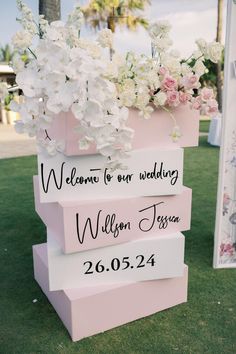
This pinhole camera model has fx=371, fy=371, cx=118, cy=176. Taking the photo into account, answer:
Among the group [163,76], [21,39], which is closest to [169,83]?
[163,76]

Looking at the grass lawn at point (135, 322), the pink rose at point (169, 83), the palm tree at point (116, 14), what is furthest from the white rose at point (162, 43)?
the palm tree at point (116, 14)

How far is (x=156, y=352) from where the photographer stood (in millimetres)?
1863

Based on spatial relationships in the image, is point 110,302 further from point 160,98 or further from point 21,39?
point 21,39

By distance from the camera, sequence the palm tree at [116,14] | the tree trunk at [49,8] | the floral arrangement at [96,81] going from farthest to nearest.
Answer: the palm tree at [116,14] < the tree trunk at [49,8] < the floral arrangement at [96,81]

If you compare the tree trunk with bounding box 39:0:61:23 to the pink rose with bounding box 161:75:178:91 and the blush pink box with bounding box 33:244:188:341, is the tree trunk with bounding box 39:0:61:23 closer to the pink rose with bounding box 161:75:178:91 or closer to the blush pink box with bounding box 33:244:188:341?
the pink rose with bounding box 161:75:178:91

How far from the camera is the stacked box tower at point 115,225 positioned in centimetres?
183

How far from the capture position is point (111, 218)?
76.0 inches

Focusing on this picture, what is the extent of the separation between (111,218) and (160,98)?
0.66 m

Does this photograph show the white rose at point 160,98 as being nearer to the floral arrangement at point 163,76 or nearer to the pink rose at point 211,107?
the floral arrangement at point 163,76

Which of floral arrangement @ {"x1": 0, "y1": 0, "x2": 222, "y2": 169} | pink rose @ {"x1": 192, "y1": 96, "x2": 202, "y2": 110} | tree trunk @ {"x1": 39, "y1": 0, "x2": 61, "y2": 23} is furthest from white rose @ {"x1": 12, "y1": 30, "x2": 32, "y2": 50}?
tree trunk @ {"x1": 39, "y1": 0, "x2": 61, "y2": 23}

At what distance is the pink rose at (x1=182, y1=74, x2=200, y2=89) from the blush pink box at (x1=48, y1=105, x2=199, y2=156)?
16 cm

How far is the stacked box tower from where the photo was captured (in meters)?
1.83

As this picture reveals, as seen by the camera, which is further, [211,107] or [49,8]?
[49,8]

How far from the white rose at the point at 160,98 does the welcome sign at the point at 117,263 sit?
0.77m
